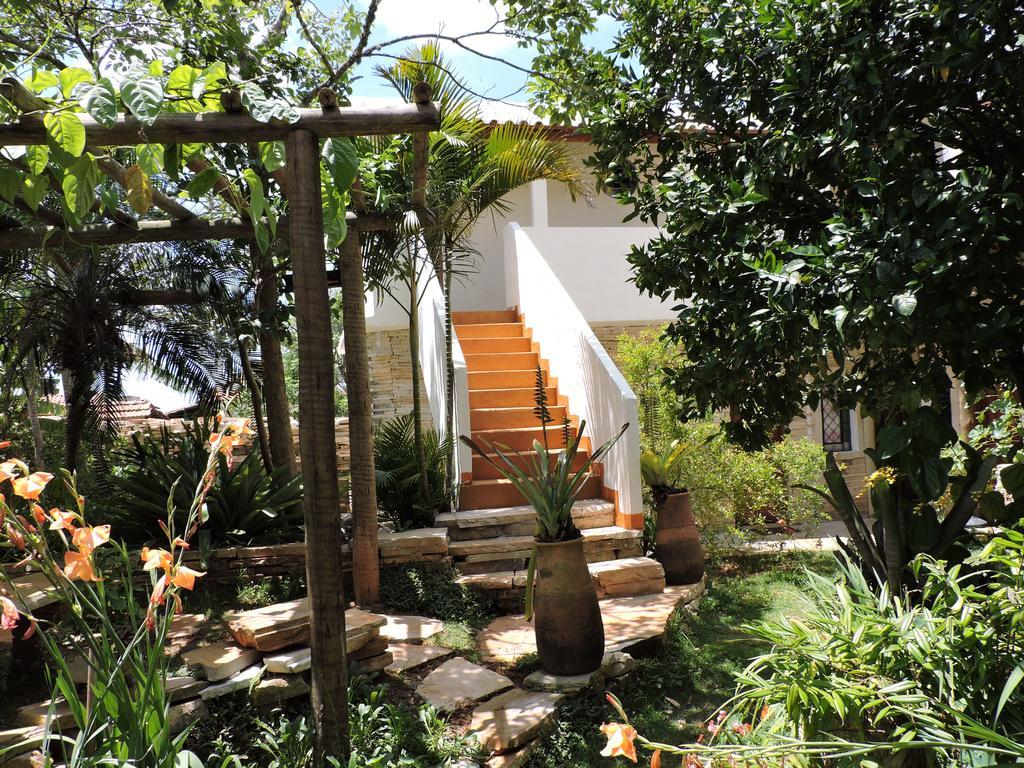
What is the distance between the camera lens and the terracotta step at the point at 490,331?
31.6 ft

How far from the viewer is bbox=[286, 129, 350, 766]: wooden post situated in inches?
121

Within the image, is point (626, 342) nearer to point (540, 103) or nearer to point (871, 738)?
point (540, 103)

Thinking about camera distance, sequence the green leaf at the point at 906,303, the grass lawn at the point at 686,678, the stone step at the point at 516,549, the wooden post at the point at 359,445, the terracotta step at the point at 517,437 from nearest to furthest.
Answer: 1. the green leaf at the point at 906,303
2. the grass lawn at the point at 686,678
3. the wooden post at the point at 359,445
4. the stone step at the point at 516,549
5. the terracotta step at the point at 517,437

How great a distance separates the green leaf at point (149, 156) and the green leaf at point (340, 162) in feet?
2.38

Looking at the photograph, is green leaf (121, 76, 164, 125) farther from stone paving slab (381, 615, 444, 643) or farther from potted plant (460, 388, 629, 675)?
stone paving slab (381, 615, 444, 643)

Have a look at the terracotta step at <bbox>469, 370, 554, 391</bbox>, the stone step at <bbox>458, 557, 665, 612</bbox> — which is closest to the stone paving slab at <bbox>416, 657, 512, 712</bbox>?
the stone step at <bbox>458, 557, 665, 612</bbox>

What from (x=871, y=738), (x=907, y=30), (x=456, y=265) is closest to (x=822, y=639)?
(x=871, y=738)

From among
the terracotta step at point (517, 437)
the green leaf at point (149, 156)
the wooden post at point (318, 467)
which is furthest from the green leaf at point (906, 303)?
the terracotta step at point (517, 437)

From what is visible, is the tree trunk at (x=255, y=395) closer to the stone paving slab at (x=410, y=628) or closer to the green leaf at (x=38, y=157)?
the stone paving slab at (x=410, y=628)

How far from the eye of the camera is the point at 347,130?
308 cm

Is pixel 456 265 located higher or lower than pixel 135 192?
higher

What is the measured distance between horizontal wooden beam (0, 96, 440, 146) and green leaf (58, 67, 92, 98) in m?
0.19

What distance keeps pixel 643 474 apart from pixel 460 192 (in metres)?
2.94

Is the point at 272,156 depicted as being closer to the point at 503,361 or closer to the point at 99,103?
the point at 99,103
